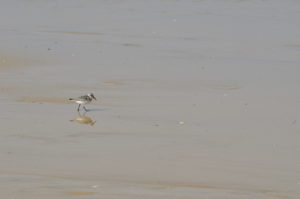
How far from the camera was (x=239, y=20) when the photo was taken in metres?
19.2

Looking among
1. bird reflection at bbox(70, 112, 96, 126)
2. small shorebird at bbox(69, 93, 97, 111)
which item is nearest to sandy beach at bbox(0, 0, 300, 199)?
bird reflection at bbox(70, 112, 96, 126)

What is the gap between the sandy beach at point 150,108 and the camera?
717cm

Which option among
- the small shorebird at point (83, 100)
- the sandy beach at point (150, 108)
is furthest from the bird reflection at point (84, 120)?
the small shorebird at point (83, 100)

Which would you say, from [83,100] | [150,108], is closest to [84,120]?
[83,100]

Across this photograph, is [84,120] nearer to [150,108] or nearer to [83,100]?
[83,100]

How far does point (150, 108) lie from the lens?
1017cm

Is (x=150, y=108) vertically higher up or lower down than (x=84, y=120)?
higher up

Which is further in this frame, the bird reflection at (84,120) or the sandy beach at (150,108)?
the bird reflection at (84,120)

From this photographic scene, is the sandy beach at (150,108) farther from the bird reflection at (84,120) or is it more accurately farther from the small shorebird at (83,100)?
the small shorebird at (83,100)

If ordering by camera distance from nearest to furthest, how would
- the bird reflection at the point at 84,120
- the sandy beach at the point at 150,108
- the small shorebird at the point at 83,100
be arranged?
the sandy beach at the point at 150,108 → the bird reflection at the point at 84,120 → the small shorebird at the point at 83,100

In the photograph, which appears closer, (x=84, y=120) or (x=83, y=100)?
(x=84, y=120)

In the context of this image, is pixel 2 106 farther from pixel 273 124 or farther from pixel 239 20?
pixel 239 20

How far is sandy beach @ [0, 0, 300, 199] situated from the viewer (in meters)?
7.17

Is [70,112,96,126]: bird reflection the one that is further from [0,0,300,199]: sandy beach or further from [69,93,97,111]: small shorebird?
[69,93,97,111]: small shorebird
